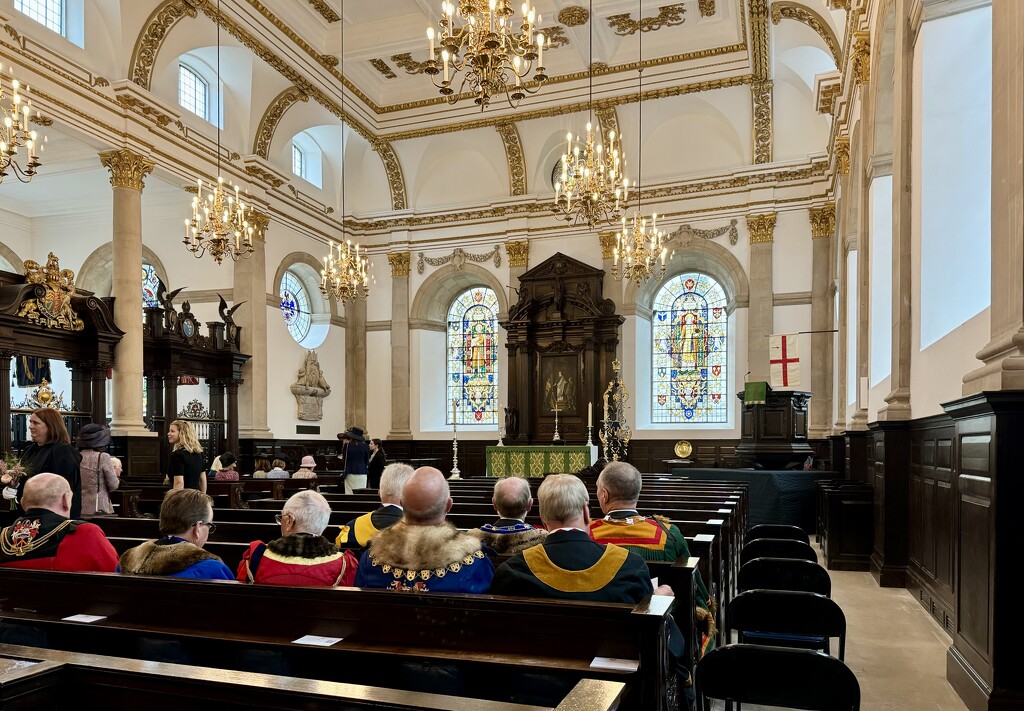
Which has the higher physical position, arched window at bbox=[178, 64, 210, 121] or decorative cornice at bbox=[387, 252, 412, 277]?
arched window at bbox=[178, 64, 210, 121]

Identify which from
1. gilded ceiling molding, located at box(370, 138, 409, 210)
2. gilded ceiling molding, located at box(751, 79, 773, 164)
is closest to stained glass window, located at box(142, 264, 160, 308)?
gilded ceiling molding, located at box(370, 138, 409, 210)

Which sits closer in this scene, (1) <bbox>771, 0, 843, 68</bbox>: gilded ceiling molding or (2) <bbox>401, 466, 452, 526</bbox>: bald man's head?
(2) <bbox>401, 466, 452, 526</bbox>: bald man's head

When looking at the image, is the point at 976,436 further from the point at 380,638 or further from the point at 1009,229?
the point at 380,638

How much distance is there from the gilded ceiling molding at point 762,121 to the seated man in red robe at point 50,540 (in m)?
15.1

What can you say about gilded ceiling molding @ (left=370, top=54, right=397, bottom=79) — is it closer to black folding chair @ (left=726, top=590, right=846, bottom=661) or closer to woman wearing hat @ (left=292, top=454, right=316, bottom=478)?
woman wearing hat @ (left=292, top=454, right=316, bottom=478)

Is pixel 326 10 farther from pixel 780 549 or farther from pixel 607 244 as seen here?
pixel 780 549

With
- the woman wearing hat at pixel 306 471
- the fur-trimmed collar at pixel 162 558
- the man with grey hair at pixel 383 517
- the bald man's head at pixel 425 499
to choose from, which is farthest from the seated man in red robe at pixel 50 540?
the woman wearing hat at pixel 306 471

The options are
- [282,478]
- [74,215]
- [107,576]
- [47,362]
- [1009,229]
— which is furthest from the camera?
[74,215]

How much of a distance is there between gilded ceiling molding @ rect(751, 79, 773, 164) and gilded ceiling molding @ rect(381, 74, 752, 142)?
1.44ft

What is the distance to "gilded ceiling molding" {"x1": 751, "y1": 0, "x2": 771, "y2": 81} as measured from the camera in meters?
13.1

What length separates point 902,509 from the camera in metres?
6.73

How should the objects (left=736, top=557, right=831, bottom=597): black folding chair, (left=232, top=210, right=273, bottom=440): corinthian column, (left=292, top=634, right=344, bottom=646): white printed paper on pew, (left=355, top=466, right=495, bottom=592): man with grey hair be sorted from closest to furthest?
(left=292, top=634, right=344, bottom=646): white printed paper on pew
(left=355, top=466, right=495, bottom=592): man with grey hair
(left=736, top=557, right=831, bottom=597): black folding chair
(left=232, top=210, right=273, bottom=440): corinthian column

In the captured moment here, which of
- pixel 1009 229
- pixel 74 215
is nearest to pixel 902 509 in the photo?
pixel 1009 229

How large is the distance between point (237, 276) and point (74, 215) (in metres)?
4.68
